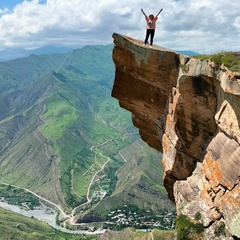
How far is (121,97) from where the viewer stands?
1470 inches

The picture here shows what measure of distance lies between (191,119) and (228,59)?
678cm

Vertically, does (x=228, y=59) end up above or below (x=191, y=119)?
above

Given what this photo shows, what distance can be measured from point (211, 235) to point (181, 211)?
13.0 ft

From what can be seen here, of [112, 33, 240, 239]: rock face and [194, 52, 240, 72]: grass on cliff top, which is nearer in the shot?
[112, 33, 240, 239]: rock face

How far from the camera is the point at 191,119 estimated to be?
29922mm

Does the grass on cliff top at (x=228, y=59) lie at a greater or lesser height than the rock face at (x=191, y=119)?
greater

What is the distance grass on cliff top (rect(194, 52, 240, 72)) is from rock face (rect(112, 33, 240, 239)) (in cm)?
46

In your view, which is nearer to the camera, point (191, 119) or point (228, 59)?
point (228, 59)

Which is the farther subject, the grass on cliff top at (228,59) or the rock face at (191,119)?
the grass on cliff top at (228,59)

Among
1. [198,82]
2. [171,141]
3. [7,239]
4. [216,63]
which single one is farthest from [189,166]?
[7,239]

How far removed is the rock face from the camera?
77.9 ft

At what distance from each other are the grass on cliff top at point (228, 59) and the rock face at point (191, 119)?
46cm

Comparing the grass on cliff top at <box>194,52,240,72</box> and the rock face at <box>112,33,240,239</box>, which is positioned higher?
the grass on cliff top at <box>194,52,240,72</box>

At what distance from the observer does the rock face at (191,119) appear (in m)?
23.7
